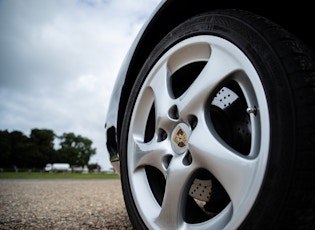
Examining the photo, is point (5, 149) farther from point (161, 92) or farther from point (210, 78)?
point (210, 78)

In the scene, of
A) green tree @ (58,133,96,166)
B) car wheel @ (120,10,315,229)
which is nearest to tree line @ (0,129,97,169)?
green tree @ (58,133,96,166)

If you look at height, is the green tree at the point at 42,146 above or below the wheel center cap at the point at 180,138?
above

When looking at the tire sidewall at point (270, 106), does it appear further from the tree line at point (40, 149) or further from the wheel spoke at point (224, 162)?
the tree line at point (40, 149)

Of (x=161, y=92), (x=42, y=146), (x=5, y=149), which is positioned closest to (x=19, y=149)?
(x=5, y=149)

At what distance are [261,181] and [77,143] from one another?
7245cm

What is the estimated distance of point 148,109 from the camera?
56.9 inches

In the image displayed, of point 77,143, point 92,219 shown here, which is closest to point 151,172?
point 92,219

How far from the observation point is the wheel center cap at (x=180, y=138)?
1092 millimetres

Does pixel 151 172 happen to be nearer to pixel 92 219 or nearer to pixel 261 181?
pixel 261 181

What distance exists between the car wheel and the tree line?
177ft

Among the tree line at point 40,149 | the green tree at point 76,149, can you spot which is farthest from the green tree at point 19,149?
the green tree at point 76,149

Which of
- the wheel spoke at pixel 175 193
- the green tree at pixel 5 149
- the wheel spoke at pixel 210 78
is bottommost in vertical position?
the wheel spoke at pixel 175 193

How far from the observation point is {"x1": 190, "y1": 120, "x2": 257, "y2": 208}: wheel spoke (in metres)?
0.86

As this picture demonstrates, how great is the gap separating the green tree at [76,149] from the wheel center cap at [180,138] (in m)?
66.0
